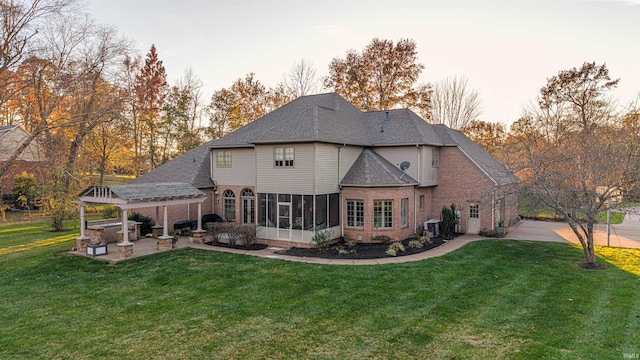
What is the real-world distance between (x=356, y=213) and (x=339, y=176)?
202 cm

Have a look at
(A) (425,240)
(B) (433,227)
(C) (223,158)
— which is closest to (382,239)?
(A) (425,240)

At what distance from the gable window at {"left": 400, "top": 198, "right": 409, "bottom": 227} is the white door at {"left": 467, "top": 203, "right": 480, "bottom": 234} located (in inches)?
174

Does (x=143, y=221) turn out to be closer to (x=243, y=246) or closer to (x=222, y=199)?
(x=222, y=199)

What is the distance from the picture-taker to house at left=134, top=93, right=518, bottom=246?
16891mm

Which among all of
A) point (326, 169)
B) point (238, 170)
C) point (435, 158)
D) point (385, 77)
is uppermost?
point (385, 77)

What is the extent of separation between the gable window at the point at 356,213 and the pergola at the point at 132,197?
24.9ft

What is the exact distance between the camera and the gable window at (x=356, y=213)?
58.1 ft

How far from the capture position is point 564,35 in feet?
56.1

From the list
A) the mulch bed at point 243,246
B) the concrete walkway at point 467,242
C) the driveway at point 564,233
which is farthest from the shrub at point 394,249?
the driveway at point 564,233

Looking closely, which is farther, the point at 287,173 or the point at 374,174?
the point at 374,174

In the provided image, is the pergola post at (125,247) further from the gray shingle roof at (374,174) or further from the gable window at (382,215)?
the gable window at (382,215)

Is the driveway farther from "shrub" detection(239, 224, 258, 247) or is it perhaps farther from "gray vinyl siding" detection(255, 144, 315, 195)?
"shrub" detection(239, 224, 258, 247)

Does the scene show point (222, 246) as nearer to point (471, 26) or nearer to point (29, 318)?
point (29, 318)

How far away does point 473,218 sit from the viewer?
20406 mm
